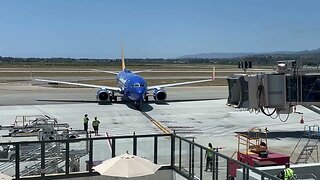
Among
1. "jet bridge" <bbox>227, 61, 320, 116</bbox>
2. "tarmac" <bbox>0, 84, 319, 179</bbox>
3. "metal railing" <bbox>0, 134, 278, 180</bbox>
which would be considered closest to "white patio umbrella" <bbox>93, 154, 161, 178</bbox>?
"metal railing" <bbox>0, 134, 278, 180</bbox>

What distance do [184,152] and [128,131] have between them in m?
16.7

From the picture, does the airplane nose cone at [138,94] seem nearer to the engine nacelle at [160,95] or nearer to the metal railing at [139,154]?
the engine nacelle at [160,95]

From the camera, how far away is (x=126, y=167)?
1596cm

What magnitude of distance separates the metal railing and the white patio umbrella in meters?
2.26

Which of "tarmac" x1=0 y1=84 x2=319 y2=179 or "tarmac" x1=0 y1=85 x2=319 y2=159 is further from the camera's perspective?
"tarmac" x1=0 y1=85 x2=319 y2=159

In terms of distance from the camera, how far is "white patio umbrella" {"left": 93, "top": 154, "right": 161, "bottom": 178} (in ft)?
51.6

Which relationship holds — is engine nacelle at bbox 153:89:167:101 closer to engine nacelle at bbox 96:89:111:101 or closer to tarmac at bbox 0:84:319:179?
tarmac at bbox 0:84:319:179

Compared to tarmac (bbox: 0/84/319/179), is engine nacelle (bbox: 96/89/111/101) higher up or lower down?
higher up

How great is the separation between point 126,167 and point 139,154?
3.63 meters

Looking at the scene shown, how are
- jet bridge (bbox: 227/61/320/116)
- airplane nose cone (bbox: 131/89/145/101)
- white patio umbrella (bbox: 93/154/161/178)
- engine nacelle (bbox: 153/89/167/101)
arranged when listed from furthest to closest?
engine nacelle (bbox: 153/89/167/101) → airplane nose cone (bbox: 131/89/145/101) → jet bridge (bbox: 227/61/320/116) → white patio umbrella (bbox: 93/154/161/178)

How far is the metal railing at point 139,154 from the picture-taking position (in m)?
17.4

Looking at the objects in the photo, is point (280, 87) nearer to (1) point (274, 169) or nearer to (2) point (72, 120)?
(1) point (274, 169)

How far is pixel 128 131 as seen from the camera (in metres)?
35.4

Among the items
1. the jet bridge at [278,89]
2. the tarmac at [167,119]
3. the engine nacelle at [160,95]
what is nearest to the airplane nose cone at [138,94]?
the tarmac at [167,119]
